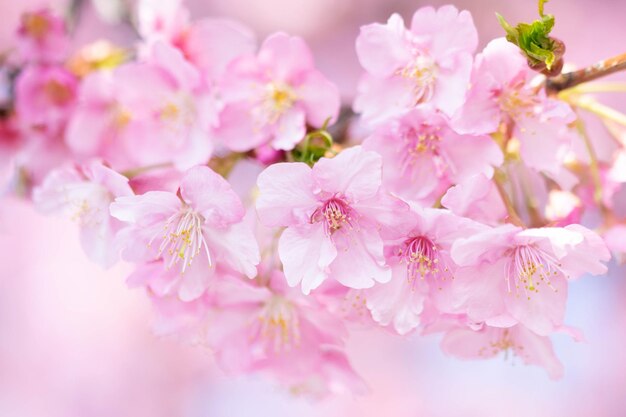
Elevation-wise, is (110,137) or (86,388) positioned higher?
(110,137)

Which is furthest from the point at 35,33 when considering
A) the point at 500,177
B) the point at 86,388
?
the point at 86,388

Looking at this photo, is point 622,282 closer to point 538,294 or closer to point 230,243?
point 538,294

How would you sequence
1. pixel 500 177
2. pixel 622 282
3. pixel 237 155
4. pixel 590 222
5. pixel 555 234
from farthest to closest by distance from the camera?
1. pixel 622 282
2. pixel 590 222
3. pixel 237 155
4. pixel 500 177
5. pixel 555 234

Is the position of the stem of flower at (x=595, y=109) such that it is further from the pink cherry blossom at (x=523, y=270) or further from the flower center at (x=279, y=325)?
the flower center at (x=279, y=325)

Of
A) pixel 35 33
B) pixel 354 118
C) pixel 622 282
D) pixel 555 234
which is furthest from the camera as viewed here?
pixel 622 282

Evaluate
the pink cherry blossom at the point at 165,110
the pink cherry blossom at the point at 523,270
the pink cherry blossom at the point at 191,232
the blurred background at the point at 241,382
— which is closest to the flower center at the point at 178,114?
the pink cherry blossom at the point at 165,110

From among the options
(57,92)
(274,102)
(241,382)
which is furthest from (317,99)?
(241,382)

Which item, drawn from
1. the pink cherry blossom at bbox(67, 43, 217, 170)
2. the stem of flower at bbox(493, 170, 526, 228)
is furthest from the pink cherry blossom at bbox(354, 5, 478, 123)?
the pink cherry blossom at bbox(67, 43, 217, 170)
